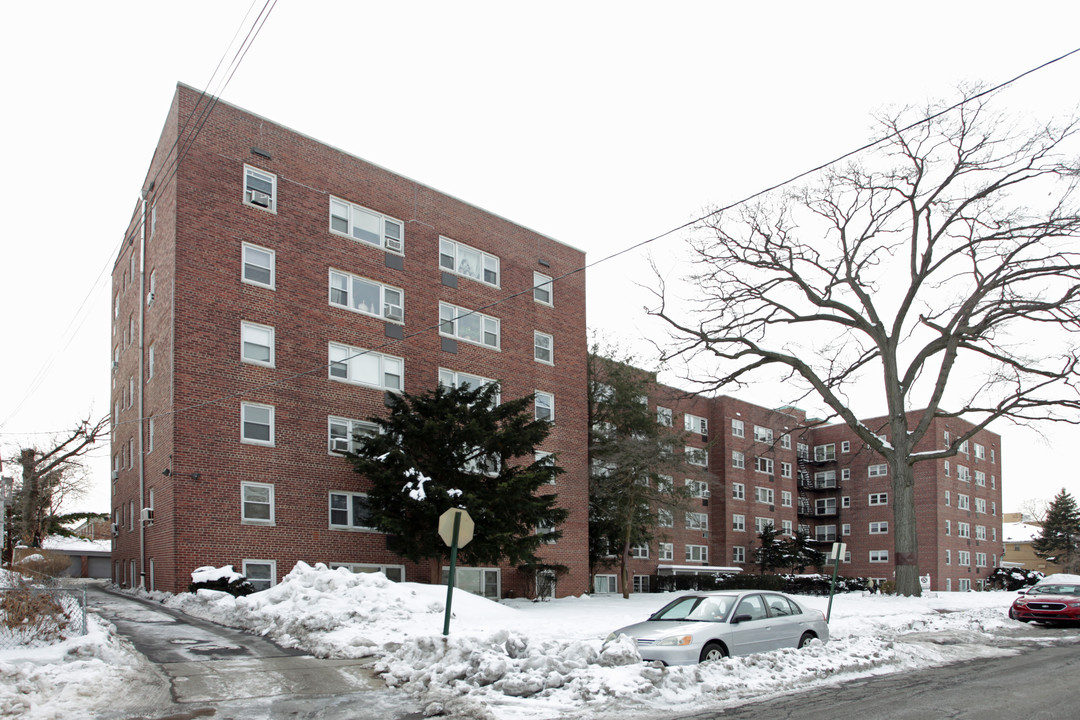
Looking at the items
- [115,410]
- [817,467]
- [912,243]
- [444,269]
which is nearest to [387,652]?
[444,269]

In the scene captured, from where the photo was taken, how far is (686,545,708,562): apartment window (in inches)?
2184

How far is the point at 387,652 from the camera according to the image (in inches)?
541

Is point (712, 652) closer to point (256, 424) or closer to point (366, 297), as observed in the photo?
point (256, 424)

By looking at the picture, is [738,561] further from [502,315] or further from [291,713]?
[291,713]

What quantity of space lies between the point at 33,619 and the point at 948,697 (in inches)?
469

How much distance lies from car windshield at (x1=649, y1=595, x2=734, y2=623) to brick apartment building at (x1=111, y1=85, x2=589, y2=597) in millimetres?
11176

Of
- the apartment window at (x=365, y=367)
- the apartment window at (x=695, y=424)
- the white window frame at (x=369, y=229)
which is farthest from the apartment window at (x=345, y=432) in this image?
the apartment window at (x=695, y=424)

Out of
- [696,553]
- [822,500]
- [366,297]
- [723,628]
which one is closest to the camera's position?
[723,628]

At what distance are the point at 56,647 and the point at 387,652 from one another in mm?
4655

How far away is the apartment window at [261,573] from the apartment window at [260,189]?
10.2 meters

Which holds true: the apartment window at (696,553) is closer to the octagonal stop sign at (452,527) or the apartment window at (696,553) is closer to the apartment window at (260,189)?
the apartment window at (260,189)

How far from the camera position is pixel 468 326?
1216 inches

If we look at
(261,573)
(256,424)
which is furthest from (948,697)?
(256,424)

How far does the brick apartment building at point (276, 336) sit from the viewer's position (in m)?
23.6
